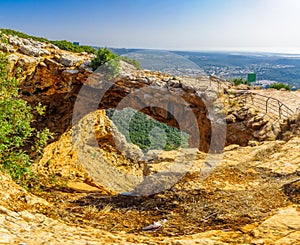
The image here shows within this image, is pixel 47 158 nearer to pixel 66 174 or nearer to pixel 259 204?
pixel 66 174

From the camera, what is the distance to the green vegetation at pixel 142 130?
2908cm

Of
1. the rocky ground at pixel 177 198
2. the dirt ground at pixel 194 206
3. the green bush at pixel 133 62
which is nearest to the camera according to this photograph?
the rocky ground at pixel 177 198

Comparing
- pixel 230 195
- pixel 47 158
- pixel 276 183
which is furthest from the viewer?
pixel 47 158

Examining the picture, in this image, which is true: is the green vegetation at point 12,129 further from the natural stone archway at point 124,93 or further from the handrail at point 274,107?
the handrail at point 274,107

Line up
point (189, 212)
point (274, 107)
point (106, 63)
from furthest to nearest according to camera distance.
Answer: point (274, 107), point (106, 63), point (189, 212)

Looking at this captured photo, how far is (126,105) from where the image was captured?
66.3ft

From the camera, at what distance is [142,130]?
3212 centimetres

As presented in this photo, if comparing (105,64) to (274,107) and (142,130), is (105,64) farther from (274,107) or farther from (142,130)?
(142,130)

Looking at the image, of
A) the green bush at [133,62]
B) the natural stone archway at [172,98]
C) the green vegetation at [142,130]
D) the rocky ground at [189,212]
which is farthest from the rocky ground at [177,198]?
the green vegetation at [142,130]

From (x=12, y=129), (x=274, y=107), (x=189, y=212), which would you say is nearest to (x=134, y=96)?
(x=274, y=107)

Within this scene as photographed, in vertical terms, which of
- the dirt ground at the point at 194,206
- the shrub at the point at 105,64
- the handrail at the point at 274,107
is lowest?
the dirt ground at the point at 194,206

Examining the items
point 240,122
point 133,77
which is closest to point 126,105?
point 133,77

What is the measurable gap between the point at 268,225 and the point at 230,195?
7.15 ft

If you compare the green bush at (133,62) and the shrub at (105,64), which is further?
the green bush at (133,62)
